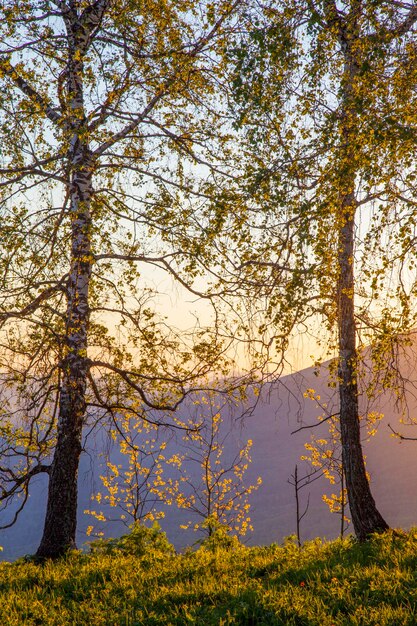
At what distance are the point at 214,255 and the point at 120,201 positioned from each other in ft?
7.23

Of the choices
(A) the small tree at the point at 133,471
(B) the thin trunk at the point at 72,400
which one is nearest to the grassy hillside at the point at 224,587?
(B) the thin trunk at the point at 72,400

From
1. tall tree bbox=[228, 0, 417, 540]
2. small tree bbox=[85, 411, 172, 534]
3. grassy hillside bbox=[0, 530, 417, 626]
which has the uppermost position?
tall tree bbox=[228, 0, 417, 540]

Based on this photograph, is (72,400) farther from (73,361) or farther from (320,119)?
(320,119)

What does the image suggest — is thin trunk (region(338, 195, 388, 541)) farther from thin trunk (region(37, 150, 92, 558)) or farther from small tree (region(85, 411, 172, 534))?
thin trunk (region(37, 150, 92, 558))

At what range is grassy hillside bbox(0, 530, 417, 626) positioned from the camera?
6.41 m

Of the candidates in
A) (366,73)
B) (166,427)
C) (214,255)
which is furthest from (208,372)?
(366,73)

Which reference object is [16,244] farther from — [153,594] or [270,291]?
[153,594]

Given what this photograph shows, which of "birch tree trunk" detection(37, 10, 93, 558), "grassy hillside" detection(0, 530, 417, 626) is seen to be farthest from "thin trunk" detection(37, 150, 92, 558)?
"grassy hillside" detection(0, 530, 417, 626)

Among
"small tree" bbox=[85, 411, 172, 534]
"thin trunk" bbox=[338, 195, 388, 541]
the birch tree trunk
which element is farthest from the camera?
"small tree" bbox=[85, 411, 172, 534]

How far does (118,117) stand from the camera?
11805mm

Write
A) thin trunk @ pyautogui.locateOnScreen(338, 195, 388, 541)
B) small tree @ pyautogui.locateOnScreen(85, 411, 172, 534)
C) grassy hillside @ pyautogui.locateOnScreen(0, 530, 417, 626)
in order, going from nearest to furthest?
grassy hillside @ pyautogui.locateOnScreen(0, 530, 417, 626)
thin trunk @ pyautogui.locateOnScreen(338, 195, 388, 541)
small tree @ pyautogui.locateOnScreen(85, 411, 172, 534)

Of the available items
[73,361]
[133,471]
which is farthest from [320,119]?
[133,471]

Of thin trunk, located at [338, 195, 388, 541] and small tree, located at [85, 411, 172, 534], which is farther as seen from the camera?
small tree, located at [85, 411, 172, 534]

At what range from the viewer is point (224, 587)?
7453mm
